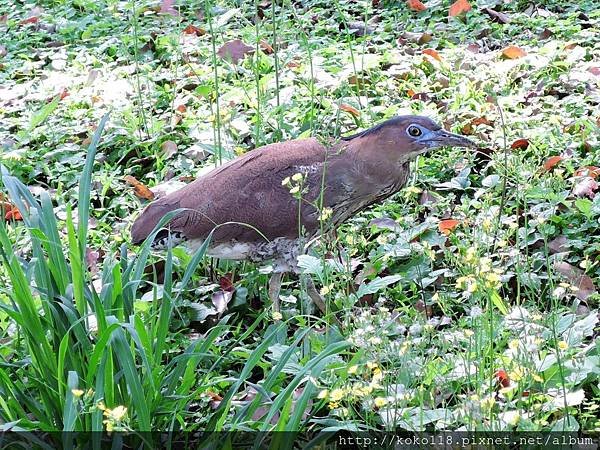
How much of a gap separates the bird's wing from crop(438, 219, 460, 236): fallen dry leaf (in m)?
0.62

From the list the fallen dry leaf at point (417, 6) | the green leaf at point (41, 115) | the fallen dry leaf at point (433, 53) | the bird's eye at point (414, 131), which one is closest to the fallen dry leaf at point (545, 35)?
the fallen dry leaf at point (433, 53)

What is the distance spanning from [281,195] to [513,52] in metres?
2.53

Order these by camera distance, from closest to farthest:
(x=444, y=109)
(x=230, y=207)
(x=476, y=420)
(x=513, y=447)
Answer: (x=476, y=420) < (x=513, y=447) < (x=230, y=207) < (x=444, y=109)

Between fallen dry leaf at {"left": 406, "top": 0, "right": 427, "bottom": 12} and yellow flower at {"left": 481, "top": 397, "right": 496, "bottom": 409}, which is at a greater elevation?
yellow flower at {"left": 481, "top": 397, "right": 496, "bottom": 409}

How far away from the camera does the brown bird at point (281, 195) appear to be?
13.8 ft

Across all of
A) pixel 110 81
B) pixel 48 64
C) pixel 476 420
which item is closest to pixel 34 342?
pixel 476 420

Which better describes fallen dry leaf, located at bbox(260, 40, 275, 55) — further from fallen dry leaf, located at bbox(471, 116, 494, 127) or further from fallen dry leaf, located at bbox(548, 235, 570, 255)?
fallen dry leaf, located at bbox(548, 235, 570, 255)

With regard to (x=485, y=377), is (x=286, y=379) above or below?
below

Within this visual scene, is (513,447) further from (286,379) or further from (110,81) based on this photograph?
(110,81)

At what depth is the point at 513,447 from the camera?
10.2ft

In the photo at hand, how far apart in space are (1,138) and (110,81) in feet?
2.72

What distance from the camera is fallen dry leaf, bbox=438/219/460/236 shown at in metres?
4.50

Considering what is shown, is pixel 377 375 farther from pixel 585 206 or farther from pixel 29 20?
pixel 29 20

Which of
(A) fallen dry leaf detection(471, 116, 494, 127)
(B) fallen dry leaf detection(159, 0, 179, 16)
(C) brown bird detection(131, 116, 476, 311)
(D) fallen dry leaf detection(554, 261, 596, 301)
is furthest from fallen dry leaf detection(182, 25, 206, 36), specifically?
(D) fallen dry leaf detection(554, 261, 596, 301)
